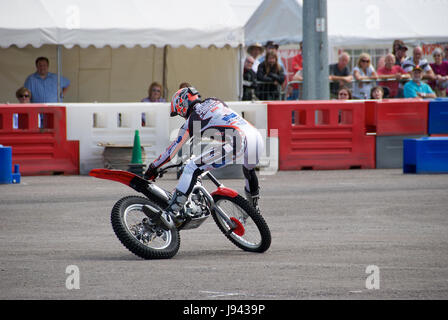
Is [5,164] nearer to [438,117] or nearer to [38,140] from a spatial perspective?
[38,140]

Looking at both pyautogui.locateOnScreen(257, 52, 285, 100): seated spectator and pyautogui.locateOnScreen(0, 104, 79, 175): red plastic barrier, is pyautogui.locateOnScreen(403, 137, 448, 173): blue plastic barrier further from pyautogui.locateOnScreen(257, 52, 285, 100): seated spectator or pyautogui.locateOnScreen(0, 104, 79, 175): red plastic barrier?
pyautogui.locateOnScreen(0, 104, 79, 175): red plastic barrier

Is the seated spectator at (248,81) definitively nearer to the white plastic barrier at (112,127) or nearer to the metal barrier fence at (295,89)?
the metal barrier fence at (295,89)

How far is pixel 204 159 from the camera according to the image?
862cm

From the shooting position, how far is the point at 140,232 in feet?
27.3

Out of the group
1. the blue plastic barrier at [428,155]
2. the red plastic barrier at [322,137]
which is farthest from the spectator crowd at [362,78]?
the blue plastic barrier at [428,155]

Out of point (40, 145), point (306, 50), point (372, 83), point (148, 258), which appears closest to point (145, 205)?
point (148, 258)

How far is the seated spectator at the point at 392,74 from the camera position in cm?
2120

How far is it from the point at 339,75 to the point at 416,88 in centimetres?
187

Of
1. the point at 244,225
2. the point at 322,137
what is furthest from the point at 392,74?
the point at 244,225

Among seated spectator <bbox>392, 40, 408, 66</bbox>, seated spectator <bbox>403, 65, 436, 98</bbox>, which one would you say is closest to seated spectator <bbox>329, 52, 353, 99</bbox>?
seated spectator <bbox>403, 65, 436, 98</bbox>

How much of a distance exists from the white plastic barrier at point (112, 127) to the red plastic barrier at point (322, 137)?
1954 mm

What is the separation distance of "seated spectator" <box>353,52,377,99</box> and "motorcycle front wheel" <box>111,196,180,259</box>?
1321cm

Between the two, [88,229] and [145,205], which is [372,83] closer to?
[88,229]

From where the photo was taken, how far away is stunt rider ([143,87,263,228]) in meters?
8.48
